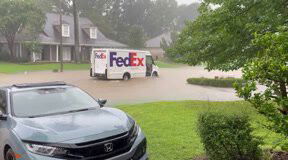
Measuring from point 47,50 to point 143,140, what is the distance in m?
47.8

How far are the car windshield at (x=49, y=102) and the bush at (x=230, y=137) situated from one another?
7.98ft

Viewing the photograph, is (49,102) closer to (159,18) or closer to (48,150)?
(48,150)

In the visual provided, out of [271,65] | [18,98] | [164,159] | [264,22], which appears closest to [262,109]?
[271,65]

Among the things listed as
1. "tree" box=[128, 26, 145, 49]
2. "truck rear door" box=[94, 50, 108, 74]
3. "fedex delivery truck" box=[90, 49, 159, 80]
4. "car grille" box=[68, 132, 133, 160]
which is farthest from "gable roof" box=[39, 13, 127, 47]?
"car grille" box=[68, 132, 133, 160]

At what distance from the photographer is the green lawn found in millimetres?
6590

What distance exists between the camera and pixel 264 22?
365 inches

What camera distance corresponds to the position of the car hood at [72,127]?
5008 millimetres

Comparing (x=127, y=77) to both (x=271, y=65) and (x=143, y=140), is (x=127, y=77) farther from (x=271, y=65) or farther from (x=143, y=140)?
(x=271, y=65)

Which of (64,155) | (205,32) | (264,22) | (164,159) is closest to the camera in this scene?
(64,155)

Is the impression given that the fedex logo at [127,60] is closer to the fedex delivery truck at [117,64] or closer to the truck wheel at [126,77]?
the fedex delivery truck at [117,64]

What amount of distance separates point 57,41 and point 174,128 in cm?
4330

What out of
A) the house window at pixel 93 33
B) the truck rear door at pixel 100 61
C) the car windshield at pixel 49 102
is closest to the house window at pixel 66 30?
the house window at pixel 93 33

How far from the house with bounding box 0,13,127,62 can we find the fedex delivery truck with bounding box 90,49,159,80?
21.2 m

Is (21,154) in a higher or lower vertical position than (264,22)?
lower
